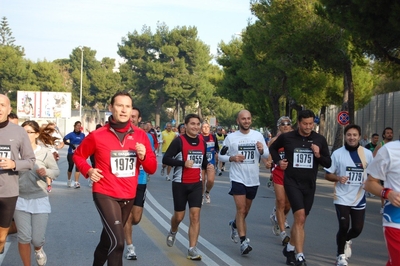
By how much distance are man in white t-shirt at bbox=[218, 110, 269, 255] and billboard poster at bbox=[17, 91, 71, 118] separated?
64153 millimetres

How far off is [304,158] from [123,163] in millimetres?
2944

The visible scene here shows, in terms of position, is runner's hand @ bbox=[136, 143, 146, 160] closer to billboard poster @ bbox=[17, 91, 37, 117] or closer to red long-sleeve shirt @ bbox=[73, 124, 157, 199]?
red long-sleeve shirt @ bbox=[73, 124, 157, 199]

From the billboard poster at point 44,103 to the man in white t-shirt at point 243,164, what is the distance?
64153 millimetres

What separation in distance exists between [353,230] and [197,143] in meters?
2.27

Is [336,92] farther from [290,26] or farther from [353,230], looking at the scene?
[353,230]

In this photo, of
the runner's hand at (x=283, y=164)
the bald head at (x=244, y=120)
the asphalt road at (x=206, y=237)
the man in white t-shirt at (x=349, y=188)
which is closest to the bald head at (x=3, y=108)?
the asphalt road at (x=206, y=237)

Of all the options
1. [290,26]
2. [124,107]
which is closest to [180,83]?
[290,26]

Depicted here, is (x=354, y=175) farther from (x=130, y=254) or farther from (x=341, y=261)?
(x=130, y=254)

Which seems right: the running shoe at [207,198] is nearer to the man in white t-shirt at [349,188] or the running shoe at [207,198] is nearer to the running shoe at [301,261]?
the man in white t-shirt at [349,188]

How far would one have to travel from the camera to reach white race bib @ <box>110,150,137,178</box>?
6.06 m

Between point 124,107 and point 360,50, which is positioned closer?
point 124,107

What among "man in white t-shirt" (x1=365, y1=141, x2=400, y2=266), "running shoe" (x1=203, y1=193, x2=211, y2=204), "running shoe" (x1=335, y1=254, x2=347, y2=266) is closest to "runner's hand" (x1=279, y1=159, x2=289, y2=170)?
"running shoe" (x1=335, y1=254, x2=347, y2=266)

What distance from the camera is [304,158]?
8.27 meters

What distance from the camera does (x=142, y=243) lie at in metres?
9.60
